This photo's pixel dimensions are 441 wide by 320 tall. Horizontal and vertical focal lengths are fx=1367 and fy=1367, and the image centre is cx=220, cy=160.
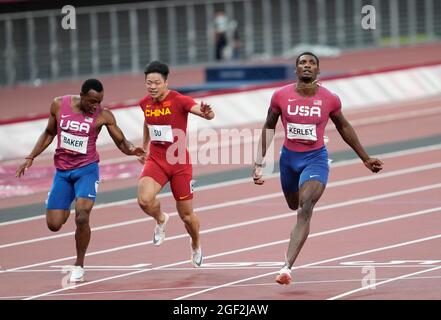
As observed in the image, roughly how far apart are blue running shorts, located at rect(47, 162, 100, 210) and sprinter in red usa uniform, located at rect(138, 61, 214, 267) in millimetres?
592

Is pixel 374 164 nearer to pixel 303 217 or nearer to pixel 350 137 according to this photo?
pixel 350 137

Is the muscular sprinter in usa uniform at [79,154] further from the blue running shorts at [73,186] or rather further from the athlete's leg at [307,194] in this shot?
the athlete's leg at [307,194]

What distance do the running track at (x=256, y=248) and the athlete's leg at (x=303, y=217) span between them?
0.39 metres

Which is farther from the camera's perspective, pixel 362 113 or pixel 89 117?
pixel 362 113

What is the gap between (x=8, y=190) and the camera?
2244 cm

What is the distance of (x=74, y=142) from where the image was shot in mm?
14508

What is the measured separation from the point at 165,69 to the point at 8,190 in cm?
842

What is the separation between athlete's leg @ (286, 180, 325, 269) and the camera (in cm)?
1357

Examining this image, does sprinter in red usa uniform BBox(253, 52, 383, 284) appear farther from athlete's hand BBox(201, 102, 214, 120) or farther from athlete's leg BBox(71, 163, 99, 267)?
athlete's leg BBox(71, 163, 99, 267)

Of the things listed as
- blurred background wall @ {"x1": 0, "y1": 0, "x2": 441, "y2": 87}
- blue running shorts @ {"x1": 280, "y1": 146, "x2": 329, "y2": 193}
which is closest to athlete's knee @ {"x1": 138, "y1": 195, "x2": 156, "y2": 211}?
blue running shorts @ {"x1": 280, "y1": 146, "x2": 329, "y2": 193}

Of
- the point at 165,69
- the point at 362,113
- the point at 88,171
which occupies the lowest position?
the point at 362,113

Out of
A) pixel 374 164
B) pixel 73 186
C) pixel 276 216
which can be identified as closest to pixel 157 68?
pixel 73 186

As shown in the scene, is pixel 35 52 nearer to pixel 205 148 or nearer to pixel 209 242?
pixel 205 148
